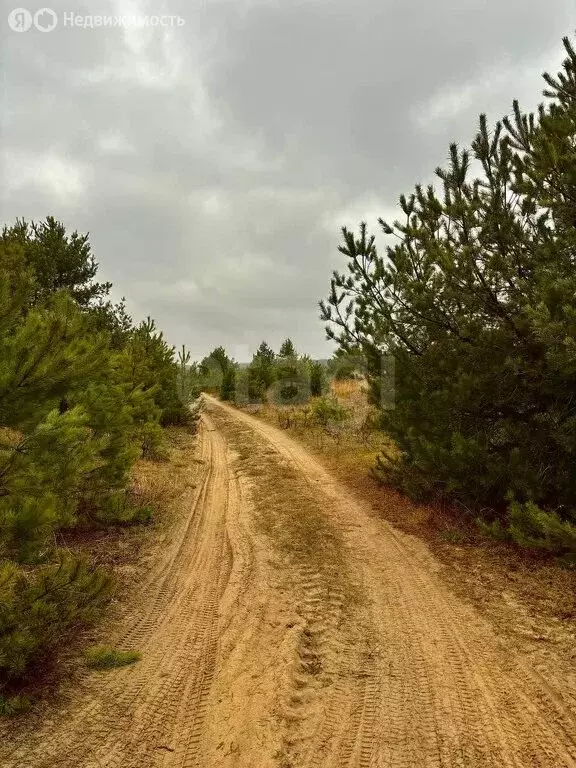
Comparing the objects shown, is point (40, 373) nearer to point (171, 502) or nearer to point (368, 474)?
point (171, 502)

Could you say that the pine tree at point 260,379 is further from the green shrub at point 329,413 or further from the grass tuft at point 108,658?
the grass tuft at point 108,658

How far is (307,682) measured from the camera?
3.72m

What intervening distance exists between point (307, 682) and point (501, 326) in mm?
4956

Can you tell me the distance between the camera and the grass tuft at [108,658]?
12.9 ft

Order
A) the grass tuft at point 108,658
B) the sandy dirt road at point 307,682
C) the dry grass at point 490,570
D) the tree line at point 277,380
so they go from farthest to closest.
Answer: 1. the tree line at point 277,380
2. the dry grass at point 490,570
3. the grass tuft at point 108,658
4. the sandy dirt road at point 307,682

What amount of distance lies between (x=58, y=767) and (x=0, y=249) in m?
10.3

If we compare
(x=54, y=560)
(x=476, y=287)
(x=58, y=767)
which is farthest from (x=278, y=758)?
(x=476, y=287)

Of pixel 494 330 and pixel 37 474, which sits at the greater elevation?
pixel 494 330

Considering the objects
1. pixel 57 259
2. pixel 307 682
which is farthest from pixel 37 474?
pixel 57 259

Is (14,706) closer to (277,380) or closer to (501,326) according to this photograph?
(501,326)

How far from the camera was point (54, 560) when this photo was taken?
19.5 ft

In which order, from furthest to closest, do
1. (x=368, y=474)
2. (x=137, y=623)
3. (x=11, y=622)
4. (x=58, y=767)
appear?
(x=368, y=474)
(x=137, y=623)
(x=11, y=622)
(x=58, y=767)

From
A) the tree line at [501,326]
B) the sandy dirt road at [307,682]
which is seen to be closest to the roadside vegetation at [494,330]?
the tree line at [501,326]

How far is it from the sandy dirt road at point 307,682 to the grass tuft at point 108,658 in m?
0.11
